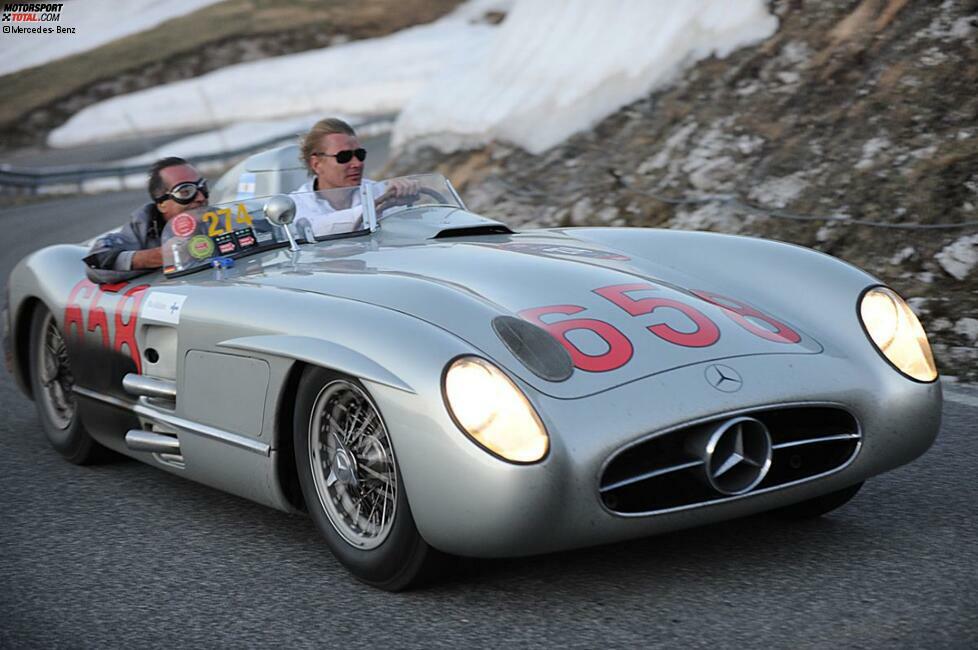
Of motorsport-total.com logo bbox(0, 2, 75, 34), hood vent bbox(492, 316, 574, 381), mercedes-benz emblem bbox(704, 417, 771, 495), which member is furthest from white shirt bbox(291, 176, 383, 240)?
motorsport-total.com logo bbox(0, 2, 75, 34)

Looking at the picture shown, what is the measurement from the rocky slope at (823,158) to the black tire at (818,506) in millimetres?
2006

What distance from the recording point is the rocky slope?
22.2ft

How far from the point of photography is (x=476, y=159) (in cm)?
1138

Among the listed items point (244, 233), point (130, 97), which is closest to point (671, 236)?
point (244, 233)

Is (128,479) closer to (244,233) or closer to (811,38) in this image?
(244,233)

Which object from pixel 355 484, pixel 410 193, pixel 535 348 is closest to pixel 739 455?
pixel 535 348

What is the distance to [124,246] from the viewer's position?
15.8ft

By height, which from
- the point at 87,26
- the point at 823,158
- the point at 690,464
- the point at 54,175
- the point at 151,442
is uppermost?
the point at 87,26

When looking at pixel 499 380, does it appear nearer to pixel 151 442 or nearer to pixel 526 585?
pixel 526 585

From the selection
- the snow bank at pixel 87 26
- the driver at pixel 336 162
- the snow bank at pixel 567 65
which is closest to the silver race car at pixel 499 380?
the driver at pixel 336 162

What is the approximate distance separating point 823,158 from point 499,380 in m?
5.46

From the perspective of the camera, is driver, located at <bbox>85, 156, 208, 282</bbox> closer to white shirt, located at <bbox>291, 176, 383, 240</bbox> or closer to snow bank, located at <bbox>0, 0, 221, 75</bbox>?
white shirt, located at <bbox>291, 176, 383, 240</bbox>

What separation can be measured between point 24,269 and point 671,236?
8.46 ft

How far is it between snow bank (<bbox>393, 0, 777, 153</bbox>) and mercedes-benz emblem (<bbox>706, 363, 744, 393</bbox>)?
6773 mm
